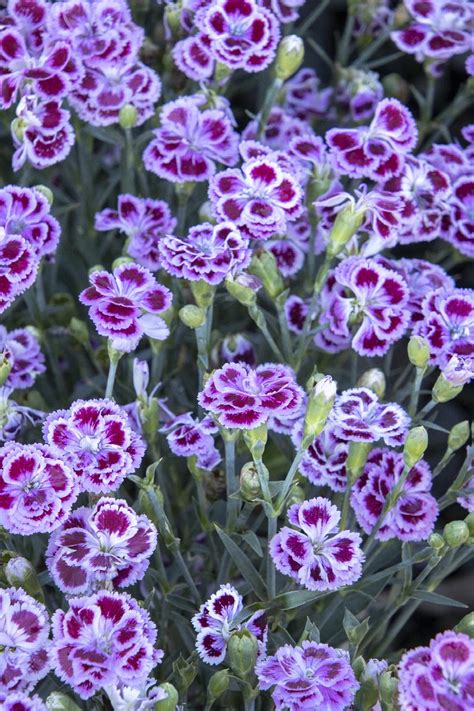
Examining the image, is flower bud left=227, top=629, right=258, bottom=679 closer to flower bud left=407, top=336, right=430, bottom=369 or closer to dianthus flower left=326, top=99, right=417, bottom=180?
flower bud left=407, top=336, right=430, bottom=369

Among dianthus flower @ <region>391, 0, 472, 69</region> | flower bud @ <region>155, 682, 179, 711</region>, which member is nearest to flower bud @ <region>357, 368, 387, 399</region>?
flower bud @ <region>155, 682, 179, 711</region>

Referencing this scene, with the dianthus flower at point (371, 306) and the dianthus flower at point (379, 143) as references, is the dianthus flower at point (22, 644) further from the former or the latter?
the dianthus flower at point (379, 143)

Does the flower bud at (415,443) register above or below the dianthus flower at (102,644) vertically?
above

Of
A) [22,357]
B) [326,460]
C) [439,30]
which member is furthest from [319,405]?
[439,30]

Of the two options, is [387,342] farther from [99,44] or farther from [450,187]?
[99,44]

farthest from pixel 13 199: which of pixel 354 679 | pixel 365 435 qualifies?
pixel 354 679

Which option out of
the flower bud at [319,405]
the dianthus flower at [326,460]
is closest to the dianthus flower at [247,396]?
the flower bud at [319,405]
